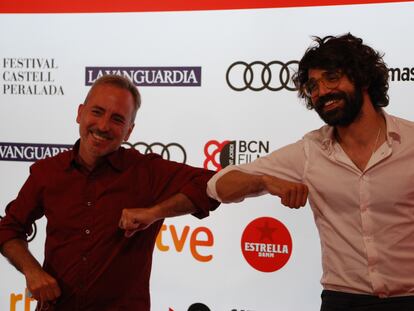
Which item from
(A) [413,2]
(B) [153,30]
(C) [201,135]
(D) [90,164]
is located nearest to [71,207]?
(D) [90,164]

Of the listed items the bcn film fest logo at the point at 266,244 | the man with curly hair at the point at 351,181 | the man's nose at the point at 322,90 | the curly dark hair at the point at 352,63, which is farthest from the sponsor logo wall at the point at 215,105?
the man's nose at the point at 322,90

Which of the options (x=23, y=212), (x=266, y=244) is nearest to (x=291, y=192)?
(x=23, y=212)

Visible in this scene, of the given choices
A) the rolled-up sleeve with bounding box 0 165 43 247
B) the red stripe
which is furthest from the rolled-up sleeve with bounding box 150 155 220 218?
the red stripe

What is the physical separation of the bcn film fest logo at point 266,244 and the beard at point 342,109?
4.79ft

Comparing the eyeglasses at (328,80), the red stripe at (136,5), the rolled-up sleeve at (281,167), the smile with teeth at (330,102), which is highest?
the red stripe at (136,5)

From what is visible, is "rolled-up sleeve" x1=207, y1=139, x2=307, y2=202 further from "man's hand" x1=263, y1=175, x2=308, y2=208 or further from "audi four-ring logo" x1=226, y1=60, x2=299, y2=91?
"audi four-ring logo" x1=226, y1=60, x2=299, y2=91

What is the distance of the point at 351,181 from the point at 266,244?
5.09 ft

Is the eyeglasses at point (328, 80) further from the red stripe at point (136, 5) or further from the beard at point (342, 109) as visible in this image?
the red stripe at point (136, 5)

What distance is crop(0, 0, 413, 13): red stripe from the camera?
144 inches

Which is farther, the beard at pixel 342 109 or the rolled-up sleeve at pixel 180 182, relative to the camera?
the rolled-up sleeve at pixel 180 182

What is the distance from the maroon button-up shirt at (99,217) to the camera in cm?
237

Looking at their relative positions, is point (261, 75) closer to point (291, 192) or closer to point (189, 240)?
point (189, 240)

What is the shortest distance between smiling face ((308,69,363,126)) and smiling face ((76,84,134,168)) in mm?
748

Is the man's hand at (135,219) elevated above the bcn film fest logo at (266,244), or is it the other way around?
the man's hand at (135,219)
